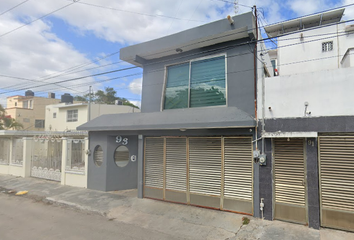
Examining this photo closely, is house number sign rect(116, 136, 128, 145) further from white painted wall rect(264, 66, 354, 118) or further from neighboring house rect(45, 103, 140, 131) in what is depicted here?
neighboring house rect(45, 103, 140, 131)

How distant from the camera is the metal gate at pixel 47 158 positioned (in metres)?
11.8

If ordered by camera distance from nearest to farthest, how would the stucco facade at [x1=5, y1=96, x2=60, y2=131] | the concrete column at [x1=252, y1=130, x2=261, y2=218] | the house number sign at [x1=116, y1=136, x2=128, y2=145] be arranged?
the concrete column at [x1=252, y1=130, x2=261, y2=218] → the house number sign at [x1=116, y1=136, x2=128, y2=145] → the stucco facade at [x1=5, y1=96, x2=60, y2=131]

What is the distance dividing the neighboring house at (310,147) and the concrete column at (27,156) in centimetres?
1317

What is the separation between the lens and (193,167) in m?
7.29

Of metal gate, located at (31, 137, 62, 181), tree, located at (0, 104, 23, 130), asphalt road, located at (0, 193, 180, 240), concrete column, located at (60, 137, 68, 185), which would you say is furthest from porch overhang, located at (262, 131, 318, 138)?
tree, located at (0, 104, 23, 130)

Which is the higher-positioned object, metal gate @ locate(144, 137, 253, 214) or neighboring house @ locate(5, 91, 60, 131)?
neighboring house @ locate(5, 91, 60, 131)

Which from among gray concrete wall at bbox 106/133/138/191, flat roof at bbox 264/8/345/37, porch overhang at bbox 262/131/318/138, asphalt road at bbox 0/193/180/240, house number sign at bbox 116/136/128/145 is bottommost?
asphalt road at bbox 0/193/180/240

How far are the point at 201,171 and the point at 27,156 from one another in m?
11.3

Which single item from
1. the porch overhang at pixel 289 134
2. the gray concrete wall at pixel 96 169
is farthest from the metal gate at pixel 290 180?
the gray concrete wall at pixel 96 169

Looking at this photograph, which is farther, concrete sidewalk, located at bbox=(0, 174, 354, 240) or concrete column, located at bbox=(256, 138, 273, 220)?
concrete column, located at bbox=(256, 138, 273, 220)

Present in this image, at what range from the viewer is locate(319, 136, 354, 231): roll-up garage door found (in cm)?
507

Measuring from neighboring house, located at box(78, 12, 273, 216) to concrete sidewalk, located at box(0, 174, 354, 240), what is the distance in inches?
17.2

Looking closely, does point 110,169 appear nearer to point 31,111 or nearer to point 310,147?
point 310,147

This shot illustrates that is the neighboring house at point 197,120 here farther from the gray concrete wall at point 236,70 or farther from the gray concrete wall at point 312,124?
the gray concrete wall at point 312,124
